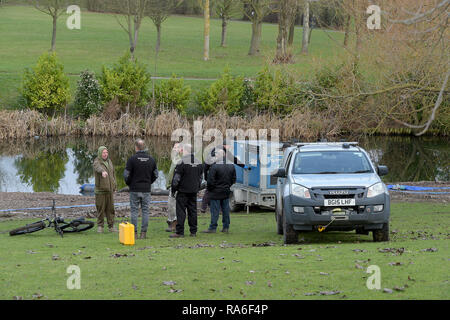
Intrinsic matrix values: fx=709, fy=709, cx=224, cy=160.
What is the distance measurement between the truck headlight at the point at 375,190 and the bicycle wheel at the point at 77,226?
6.68 metres

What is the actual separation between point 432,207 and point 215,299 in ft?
45.4

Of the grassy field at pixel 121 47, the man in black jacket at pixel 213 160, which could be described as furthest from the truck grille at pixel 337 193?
the grassy field at pixel 121 47

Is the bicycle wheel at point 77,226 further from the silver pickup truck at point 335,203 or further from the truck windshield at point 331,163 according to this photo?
the truck windshield at point 331,163

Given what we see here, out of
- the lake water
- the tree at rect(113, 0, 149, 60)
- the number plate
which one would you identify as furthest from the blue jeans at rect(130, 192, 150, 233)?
the tree at rect(113, 0, 149, 60)

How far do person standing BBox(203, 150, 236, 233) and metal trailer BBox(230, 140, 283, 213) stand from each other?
3342 mm

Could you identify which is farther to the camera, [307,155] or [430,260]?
[307,155]

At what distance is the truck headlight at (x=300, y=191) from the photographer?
14.0 metres

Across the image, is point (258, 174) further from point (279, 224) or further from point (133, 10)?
point (133, 10)

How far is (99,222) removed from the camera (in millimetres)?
16859

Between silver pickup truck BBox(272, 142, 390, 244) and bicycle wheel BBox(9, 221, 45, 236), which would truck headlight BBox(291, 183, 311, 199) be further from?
bicycle wheel BBox(9, 221, 45, 236)
